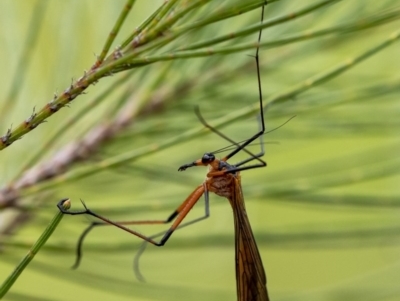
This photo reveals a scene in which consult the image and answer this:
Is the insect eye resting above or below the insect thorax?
below

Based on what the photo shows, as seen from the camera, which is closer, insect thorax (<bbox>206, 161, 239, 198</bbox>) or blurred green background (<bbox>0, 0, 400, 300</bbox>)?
blurred green background (<bbox>0, 0, 400, 300</bbox>)

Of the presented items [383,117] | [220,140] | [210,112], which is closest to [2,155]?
[210,112]

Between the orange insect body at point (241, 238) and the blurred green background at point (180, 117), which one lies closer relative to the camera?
the blurred green background at point (180, 117)

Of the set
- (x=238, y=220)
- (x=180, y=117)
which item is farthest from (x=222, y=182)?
(x=180, y=117)

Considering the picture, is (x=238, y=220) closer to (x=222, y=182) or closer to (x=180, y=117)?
(x=222, y=182)

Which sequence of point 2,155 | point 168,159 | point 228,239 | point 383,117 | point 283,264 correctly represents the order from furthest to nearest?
point 283,264 < point 228,239 < point 168,159 < point 383,117 < point 2,155

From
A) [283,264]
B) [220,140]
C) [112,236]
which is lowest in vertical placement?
[112,236]

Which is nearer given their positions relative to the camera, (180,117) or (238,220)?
(180,117)

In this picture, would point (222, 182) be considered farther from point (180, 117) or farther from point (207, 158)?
point (180, 117)

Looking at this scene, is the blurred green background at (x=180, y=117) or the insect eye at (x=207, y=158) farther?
the insect eye at (x=207, y=158)

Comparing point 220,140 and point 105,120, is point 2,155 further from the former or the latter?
point 220,140

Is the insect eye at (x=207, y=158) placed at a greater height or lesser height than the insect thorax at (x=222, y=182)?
lesser
